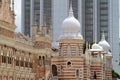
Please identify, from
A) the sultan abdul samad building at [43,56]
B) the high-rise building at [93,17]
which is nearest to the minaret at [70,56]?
the sultan abdul samad building at [43,56]

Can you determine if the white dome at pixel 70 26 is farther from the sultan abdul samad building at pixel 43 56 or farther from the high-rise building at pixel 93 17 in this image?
the high-rise building at pixel 93 17

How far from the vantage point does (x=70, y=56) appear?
183 feet

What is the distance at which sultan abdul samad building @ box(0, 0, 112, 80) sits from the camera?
39.2 metres

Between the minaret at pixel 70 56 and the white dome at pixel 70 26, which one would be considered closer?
the minaret at pixel 70 56

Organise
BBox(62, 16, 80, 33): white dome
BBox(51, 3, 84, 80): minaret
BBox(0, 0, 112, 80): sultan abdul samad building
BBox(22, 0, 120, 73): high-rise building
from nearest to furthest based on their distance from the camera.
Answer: BBox(0, 0, 112, 80): sultan abdul samad building < BBox(51, 3, 84, 80): minaret < BBox(62, 16, 80, 33): white dome < BBox(22, 0, 120, 73): high-rise building

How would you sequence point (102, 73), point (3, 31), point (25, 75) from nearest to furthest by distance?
1. point (3, 31)
2. point (25, 75)
3. point (102, 73)

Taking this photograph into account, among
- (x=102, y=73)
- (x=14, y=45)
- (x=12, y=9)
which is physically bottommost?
(x=102, y=73)

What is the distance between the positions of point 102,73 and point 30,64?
20147mm

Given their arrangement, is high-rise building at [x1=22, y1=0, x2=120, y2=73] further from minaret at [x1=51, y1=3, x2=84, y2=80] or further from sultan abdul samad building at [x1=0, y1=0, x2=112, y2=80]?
minaret at [x1=51, y1=3, x2=84, y2=80]

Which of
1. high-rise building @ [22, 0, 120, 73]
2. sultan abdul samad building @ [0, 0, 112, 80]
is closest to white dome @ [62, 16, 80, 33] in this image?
sultan abdul samad building @ [0, 0, 112, 80]

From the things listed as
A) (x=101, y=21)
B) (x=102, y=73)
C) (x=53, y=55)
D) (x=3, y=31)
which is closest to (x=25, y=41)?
(x=3, y=31)

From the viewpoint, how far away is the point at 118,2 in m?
117

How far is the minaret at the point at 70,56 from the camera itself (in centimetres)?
5566

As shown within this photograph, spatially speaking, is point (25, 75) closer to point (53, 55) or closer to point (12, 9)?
point (12, 9)
